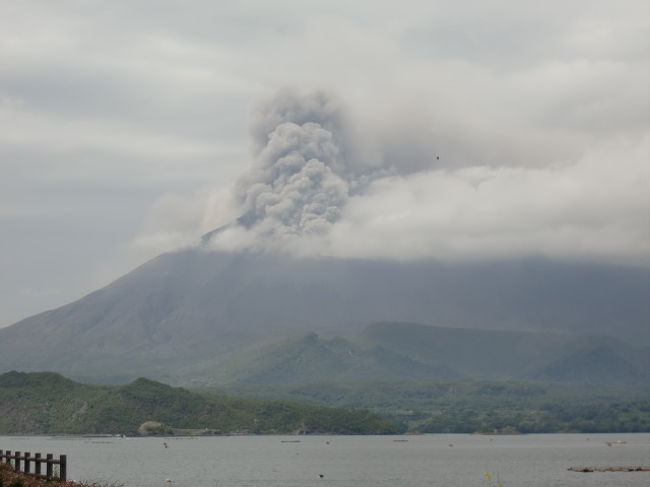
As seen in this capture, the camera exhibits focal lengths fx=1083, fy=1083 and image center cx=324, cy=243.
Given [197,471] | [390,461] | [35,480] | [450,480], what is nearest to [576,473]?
[450,480]

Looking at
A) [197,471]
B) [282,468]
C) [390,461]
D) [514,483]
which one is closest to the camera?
[514,483]

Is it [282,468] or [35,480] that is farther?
[282,468]

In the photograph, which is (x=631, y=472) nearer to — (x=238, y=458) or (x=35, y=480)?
(x=238, y=458)

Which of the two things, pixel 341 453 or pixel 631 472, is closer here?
pixel 631 472

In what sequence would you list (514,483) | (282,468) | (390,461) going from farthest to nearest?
(390,461)
(282,468)
(514,483)

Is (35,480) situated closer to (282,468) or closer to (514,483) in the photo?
(514,483)

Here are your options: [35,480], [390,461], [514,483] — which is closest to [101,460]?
[390,461]

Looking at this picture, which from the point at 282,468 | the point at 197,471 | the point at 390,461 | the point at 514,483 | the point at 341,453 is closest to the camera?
the point at 514,483

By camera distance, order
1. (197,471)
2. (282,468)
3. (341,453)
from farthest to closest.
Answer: (341,453) → (282,468) → (197,471)

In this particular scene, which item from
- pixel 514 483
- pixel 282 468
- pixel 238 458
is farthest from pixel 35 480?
pixel 238 458
